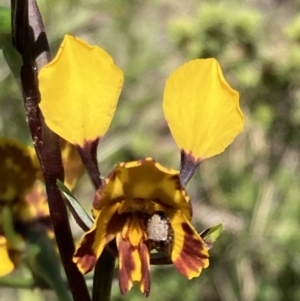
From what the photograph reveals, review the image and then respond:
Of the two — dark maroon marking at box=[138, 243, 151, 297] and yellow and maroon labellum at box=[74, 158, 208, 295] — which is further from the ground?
yellow and maroon labellum at box=[74, 158, 208, 295]

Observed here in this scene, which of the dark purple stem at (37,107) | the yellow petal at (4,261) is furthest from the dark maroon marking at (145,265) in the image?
the yellow petal at (4,261)

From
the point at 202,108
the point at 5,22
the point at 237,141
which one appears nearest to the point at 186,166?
the point at 202,108

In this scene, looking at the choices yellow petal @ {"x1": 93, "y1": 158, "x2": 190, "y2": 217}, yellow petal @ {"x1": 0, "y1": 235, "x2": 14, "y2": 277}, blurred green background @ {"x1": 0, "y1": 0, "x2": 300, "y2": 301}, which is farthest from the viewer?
blurred green background @ {"x1": 0, "y1": 0, "x2": 300, "y2": 301}

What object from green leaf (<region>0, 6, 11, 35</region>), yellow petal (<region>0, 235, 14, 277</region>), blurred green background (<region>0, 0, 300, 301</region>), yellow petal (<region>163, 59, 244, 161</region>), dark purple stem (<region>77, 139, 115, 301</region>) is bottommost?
blurred green background (<region>0, 0, 300, 301</region>)

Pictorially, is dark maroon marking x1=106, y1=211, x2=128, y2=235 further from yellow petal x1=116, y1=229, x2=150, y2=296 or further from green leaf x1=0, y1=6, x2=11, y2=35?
green leaf x1=0, y1=6, x2=11, y2=35

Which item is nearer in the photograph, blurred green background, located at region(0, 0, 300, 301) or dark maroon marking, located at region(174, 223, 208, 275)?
A: dark maroon marking, located at region(174, 223, 208, 275)

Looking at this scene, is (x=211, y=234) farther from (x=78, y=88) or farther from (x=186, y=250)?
(x=78, y=88)

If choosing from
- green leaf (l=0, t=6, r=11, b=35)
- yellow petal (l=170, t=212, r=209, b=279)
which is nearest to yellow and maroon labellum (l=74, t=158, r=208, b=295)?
yellow petal (l=170, t=212, r=209, b=279)
